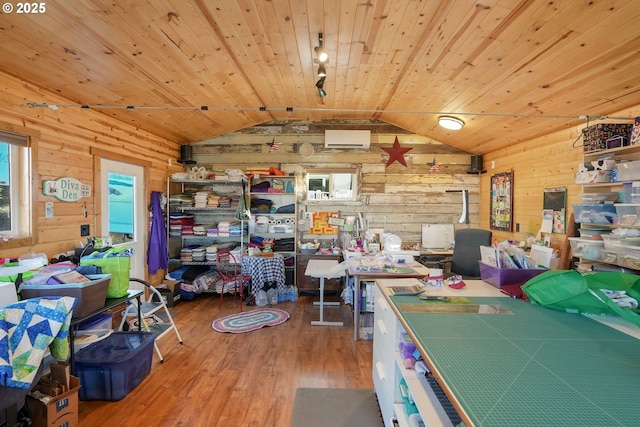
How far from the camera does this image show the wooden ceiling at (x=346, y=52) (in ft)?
6.55

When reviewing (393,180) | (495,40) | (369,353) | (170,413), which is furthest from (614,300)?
(393,180)

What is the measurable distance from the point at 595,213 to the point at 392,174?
2.79 metres

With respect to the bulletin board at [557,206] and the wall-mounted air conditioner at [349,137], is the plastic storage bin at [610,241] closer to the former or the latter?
the bulletin board at [557,206]

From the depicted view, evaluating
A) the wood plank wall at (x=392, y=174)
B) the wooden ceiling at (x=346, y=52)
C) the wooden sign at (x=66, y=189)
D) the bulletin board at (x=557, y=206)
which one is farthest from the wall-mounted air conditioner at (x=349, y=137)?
the wooden sign at (x=66, y=189)

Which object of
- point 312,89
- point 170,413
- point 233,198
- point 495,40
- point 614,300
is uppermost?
point 312,89

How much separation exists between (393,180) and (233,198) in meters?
2.59

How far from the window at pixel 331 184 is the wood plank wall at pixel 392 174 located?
0.12 m

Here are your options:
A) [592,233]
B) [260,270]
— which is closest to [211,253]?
[260,270]

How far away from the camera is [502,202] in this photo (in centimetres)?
463

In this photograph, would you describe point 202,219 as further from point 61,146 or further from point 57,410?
point 57,410

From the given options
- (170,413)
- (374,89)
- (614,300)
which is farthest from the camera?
(374,89)

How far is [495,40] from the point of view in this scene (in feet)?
7.39

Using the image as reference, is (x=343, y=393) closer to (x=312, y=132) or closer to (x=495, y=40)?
(x=495, y=40)

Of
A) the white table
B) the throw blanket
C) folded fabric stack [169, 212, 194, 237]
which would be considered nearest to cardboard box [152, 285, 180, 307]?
folded fabric stack [169, 212, 194, 237]
